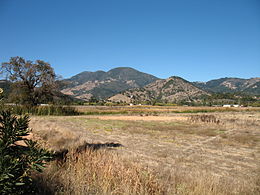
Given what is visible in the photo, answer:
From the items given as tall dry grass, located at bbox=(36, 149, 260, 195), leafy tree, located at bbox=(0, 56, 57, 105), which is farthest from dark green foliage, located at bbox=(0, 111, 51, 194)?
leafy tree, located at bbox=(0, 56, 57, 105)

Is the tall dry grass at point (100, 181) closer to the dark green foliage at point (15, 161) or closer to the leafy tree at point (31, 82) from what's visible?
the dark green foliage at point (15, 161)

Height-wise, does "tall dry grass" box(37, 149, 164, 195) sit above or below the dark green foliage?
below

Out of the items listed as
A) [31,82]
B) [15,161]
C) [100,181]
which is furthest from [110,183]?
[31,82]

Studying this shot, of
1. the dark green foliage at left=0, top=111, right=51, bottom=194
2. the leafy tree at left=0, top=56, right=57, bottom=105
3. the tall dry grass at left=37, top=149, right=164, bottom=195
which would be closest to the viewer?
the dark green foliage at left=0, top=111, right=51, bottom=194

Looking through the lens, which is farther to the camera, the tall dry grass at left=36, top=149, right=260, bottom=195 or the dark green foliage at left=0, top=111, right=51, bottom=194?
the tall dry grass at left=36, top=149, right=260, bottom=195

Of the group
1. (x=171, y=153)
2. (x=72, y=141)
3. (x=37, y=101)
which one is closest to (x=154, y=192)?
(x=72, y=141)

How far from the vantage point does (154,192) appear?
4.43 metres

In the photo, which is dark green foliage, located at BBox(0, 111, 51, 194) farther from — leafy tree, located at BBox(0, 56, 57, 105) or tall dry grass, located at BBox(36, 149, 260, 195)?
leafy tree, located at BBox(0, 56, 57, 105)

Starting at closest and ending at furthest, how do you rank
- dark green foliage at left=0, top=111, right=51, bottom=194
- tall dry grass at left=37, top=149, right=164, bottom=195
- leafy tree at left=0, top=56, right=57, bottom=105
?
dark green foliage at left=0, top=111, right=51, bottom=194, tall dry grass at left=37, top=149, right=164, bottom=195, leafy tree at left=0, top=56, right=57, bottom=105

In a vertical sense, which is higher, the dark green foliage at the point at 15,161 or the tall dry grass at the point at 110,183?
the dark green foliage at the point at 15,161

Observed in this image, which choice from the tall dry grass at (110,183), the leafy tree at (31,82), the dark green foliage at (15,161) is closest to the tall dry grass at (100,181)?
the tall dry grass at (110,183)

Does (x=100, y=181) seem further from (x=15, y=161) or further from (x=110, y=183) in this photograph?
(x=15, y=161)

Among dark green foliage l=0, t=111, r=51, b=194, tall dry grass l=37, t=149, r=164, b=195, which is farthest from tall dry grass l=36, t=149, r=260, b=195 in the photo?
dark green foliage l=0, t=111, r=51, b=194

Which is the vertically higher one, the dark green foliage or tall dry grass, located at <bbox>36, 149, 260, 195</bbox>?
the dark green foliage
